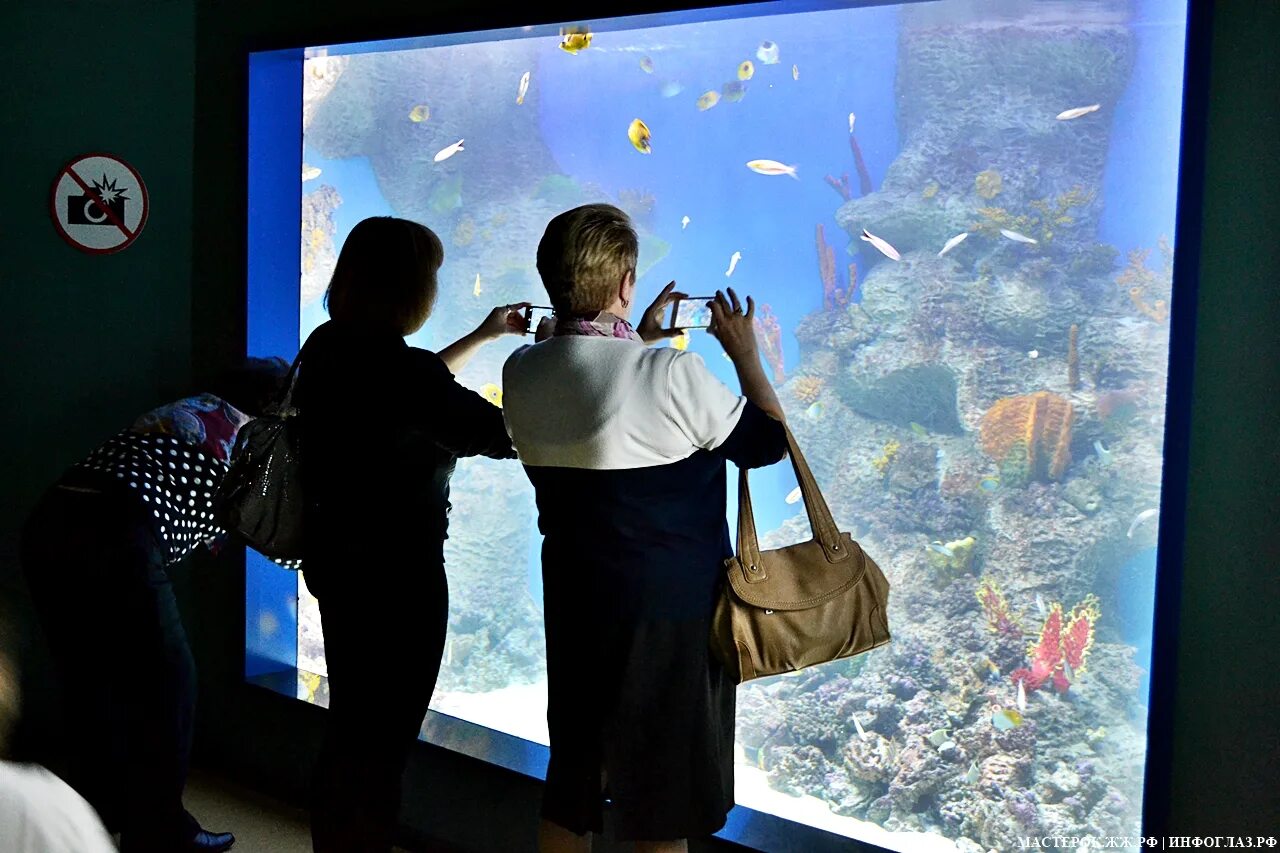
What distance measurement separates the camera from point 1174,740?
2.18 metres

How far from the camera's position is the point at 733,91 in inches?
139

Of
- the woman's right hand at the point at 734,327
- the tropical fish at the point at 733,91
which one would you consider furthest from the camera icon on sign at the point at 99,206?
the woman's right hand at the point at 734,327

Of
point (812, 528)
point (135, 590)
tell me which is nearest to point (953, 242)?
point (812, 528)

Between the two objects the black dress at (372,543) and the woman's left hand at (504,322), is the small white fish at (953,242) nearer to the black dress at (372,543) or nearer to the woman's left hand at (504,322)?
the woman's left hand at (504,322)

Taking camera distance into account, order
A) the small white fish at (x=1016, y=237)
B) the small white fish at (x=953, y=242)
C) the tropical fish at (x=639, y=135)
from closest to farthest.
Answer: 1. the small white fish at (x=1016, y=237)
2. the small white fish at (x=953, y=242)
3. the tropical fish at (x=639, y=135)

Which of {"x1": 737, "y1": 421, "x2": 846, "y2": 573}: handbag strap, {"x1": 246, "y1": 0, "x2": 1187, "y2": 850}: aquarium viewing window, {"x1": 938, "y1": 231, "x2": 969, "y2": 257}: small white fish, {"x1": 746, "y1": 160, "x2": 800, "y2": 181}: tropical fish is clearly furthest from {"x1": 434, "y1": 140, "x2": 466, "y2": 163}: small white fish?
{"x1": 737, "y1": 421, "x2": 846, "y2": 573}: handbag strap

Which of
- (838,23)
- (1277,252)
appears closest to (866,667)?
(1277,252)

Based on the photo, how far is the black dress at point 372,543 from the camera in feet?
7.80

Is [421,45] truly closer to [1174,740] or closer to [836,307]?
[836,307]

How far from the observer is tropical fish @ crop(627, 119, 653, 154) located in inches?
143

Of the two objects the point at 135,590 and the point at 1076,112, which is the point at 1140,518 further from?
the point at 135,590

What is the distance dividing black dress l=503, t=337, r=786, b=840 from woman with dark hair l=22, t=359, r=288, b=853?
1065 millimetres

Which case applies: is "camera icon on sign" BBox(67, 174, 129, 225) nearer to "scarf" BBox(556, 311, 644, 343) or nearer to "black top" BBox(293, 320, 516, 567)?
"black top" BBox(293, 320, 516, 567)

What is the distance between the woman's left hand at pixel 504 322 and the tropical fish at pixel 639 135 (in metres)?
1.21
